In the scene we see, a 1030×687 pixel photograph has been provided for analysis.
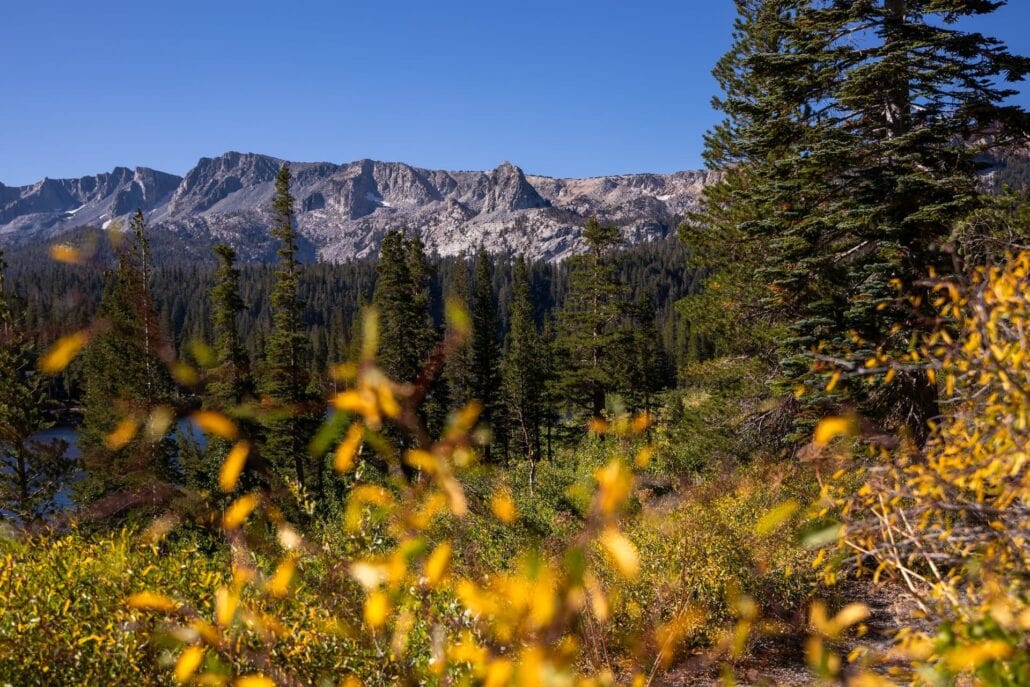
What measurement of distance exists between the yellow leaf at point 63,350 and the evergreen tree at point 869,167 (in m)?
8.18

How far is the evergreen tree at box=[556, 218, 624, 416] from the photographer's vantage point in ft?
93.6

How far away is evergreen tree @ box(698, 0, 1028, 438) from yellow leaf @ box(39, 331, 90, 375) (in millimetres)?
8184

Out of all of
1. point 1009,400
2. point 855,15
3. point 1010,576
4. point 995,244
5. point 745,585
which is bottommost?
point 745,585

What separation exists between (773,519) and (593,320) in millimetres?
19842

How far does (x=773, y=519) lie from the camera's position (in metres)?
9.71

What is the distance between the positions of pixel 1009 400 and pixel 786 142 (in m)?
9.12

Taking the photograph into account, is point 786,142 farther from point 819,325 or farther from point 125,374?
point 125,374

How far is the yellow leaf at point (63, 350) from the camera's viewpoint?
63.8 inches

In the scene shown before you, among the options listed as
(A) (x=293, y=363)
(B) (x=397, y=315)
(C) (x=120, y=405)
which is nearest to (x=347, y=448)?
(C) (x=120, y=405)

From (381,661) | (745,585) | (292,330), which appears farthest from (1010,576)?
(292,330)

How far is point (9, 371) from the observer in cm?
1816

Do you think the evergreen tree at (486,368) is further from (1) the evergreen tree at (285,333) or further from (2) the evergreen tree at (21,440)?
(2) the evergreen tree at (21,440)

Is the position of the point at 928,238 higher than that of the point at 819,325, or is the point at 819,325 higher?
the point at 928,238

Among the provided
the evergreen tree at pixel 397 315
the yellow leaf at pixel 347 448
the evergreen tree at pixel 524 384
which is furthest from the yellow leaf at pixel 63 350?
the evergreen tree at pixel 397 315
